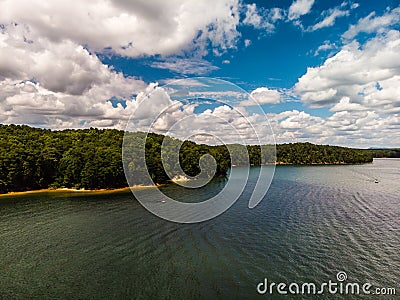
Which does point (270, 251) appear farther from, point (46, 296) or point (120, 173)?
point (120, 173)

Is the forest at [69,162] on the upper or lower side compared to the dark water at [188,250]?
upper

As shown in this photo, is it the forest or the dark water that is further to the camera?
the forest

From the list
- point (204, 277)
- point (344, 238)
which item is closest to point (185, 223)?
point (204, 277)

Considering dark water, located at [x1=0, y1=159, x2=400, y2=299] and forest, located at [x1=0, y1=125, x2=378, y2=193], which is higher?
forest, located at [x1=0, y1=125, x2=378, y2=193]

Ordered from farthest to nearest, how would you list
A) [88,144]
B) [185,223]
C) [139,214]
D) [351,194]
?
[88,144]
[351,194]
[139,214]
[185,223]

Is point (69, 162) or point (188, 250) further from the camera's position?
point (69, 162)

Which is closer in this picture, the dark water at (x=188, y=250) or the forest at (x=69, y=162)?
the dark water at (x=188, y=250)

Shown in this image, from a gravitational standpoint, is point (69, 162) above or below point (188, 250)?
above

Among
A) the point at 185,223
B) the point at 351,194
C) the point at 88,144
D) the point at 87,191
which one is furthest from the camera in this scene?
the point at 88,144
